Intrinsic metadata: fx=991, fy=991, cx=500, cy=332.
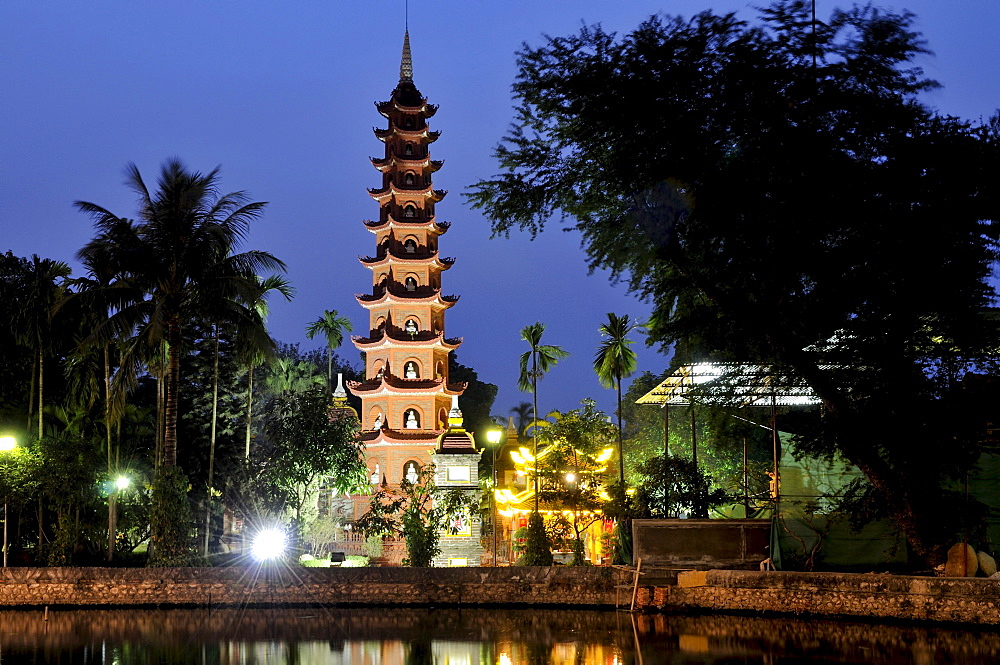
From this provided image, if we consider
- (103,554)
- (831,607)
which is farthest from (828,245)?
(103,554)

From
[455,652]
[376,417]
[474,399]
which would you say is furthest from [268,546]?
[474,399]

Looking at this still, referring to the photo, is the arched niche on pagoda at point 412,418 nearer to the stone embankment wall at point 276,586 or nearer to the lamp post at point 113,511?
the lamp post at point 113,511

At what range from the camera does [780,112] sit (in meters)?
16.6

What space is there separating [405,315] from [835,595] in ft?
107

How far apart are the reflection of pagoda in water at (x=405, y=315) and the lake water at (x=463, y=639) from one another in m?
27.0

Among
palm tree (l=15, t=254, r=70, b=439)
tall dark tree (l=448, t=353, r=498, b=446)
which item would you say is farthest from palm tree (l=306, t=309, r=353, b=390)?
palm tree (l=15, t=254, r=70, b=439)

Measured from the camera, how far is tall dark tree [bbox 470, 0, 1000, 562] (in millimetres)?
16859

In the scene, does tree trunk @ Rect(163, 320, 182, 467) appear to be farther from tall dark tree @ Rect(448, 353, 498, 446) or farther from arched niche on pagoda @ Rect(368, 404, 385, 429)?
tall dark tree @ Rect(448, 353, 498, 446)

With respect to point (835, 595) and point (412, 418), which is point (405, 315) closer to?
point (412, 418)

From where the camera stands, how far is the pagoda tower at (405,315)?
153 ft

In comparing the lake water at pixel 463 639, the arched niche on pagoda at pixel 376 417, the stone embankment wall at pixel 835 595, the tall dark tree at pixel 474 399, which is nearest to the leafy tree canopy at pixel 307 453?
the lake water at pixel 463 639

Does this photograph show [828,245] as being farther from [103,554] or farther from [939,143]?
[103,554]

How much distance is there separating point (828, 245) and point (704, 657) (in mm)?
8037

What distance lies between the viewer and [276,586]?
20.3 metres
